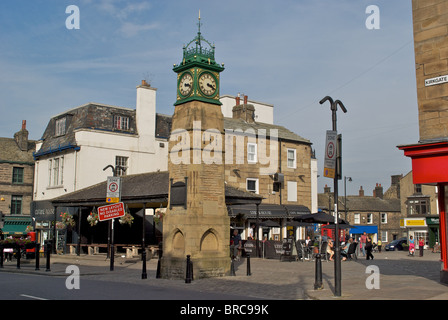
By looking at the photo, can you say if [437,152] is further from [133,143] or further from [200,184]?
[133,143]

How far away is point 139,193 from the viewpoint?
86.9 feet

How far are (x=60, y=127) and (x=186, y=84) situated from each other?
80.9ft

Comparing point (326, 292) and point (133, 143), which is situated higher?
point (133, 143)

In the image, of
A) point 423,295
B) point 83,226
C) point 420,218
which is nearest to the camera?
point 423,295

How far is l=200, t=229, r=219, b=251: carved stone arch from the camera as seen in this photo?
58.9 ft

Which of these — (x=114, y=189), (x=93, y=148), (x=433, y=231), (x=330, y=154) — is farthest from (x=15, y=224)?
(x=433, y=231)

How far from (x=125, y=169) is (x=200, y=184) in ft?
73.0

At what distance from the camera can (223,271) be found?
1834 centimetres

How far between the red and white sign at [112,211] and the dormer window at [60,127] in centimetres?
2008

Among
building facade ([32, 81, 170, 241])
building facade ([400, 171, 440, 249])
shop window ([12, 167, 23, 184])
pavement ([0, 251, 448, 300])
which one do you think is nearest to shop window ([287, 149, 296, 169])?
building facade ([32, 81, 170, 241])

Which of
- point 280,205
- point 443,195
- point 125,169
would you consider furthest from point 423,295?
point 125,169

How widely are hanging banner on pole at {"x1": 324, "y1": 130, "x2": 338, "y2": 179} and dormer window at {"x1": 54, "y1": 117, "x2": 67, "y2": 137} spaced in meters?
30.6

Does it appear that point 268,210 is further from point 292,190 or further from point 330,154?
point 330,154

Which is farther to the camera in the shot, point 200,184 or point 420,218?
point 420,218
